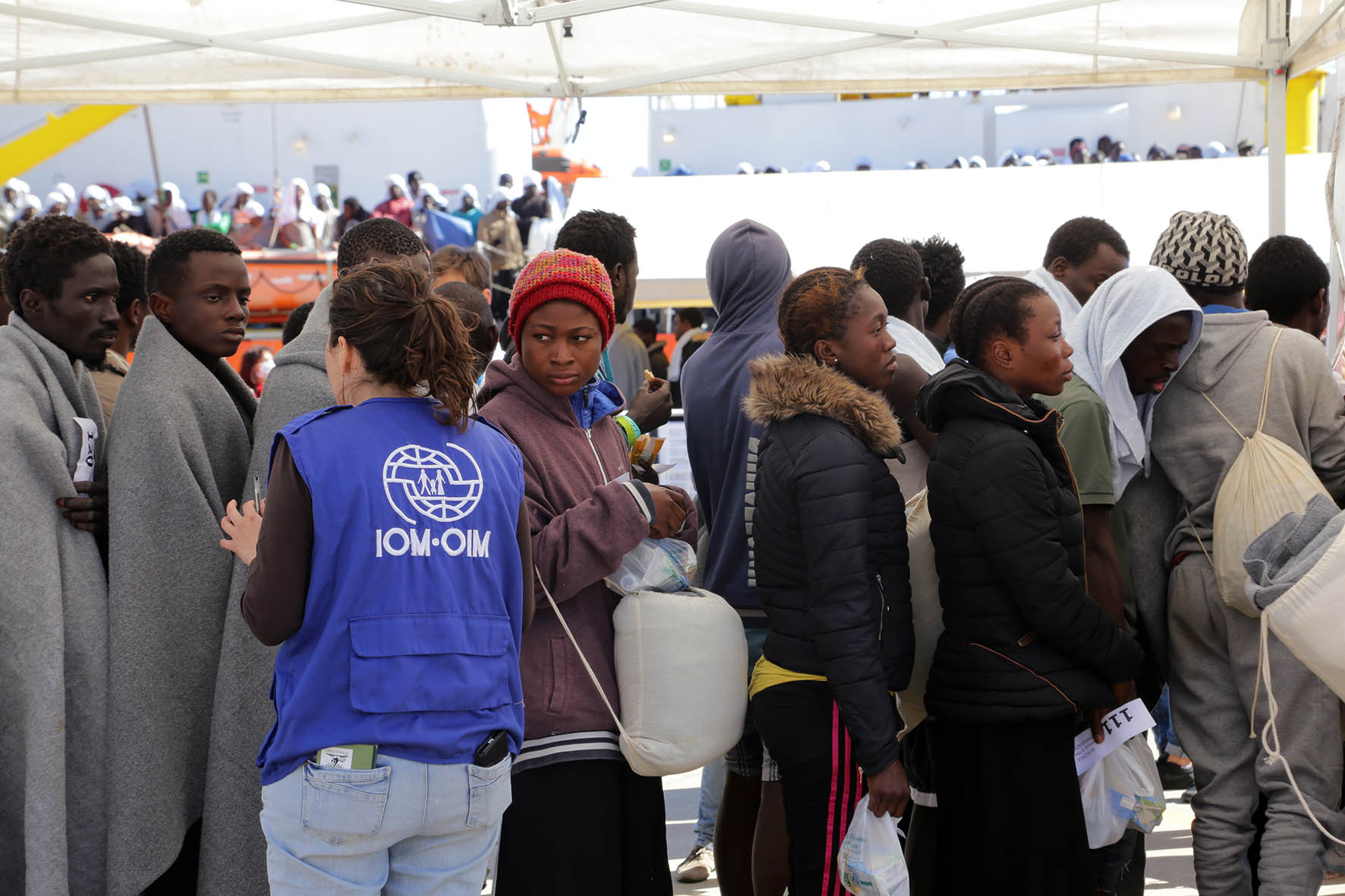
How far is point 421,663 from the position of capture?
1996 mm

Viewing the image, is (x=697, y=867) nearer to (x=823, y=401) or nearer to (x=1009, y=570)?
(x=1009, y=570)

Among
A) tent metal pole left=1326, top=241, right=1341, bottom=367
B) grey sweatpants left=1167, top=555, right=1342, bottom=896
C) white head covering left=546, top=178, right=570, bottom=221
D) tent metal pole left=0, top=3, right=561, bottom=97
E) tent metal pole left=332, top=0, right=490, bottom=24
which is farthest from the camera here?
white head covering left=546, top=178, right=570, bottom=221

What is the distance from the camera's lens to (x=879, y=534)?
2.59 m

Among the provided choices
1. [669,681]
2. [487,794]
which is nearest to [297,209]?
[669,681]

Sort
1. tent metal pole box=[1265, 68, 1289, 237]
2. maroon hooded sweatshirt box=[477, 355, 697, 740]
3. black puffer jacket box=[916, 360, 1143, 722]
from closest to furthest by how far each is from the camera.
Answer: maroon hooded sweatshirt box=[477, 355, 697, 740] < black puffer jacket box=[916, 360, 1143, 722] < tent metal pole box=[1265, 68, 1289, 237]

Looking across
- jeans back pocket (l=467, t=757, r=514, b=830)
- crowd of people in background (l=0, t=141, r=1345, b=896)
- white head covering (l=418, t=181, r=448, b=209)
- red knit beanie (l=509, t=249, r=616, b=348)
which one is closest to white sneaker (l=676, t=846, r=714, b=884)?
crowd of people in background (l=0, t=141, r=1345, b=896)

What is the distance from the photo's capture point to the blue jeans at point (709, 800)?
4.05m

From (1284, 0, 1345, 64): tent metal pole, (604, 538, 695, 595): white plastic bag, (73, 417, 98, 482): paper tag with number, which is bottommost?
(604, 538, 695, 595): white plastic bag

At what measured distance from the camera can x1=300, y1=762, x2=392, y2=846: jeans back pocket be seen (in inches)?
76.3

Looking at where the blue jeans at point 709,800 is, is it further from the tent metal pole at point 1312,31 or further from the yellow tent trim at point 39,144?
the yellow tent trim at point 39,144

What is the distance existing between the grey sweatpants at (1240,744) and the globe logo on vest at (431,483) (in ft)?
6.37

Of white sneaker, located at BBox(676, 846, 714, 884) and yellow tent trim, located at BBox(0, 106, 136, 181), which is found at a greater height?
yellow tent trim, located at BBox(0, 106, 136, 181)

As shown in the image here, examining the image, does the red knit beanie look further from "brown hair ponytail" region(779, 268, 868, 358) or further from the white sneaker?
the white sneaker

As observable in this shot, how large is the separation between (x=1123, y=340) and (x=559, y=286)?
143cm
